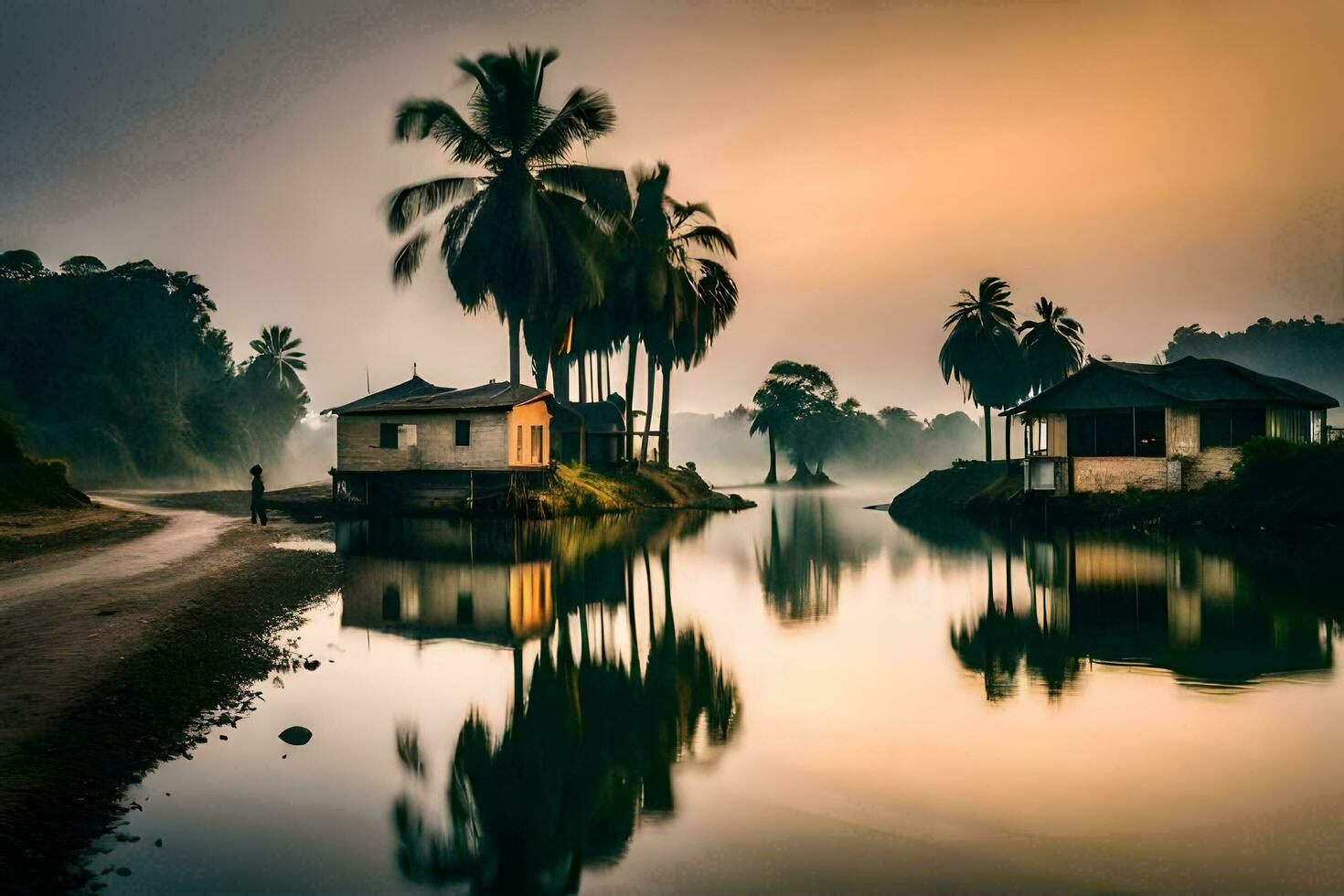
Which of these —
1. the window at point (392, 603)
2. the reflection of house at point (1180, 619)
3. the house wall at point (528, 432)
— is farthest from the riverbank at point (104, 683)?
the house wall at point (528, 432)

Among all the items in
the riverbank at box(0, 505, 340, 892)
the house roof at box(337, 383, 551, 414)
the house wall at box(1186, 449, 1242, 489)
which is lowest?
the riverbank at box(0, 505, 340, 892)

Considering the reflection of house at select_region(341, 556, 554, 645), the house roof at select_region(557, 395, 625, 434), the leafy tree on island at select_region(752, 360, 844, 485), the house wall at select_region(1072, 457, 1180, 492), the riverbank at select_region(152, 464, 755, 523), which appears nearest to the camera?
the reflection of house at select_region(341, 556, 554, 645)

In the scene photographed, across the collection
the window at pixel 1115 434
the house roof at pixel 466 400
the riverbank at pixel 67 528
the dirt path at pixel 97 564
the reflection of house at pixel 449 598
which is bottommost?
the reflection of house at pixel 449 598

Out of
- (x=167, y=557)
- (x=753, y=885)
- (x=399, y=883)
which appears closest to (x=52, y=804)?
(x=399, y=883)

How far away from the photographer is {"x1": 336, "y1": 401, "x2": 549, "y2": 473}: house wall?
42.1m

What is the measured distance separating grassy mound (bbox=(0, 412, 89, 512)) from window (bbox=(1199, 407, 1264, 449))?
44.1 m

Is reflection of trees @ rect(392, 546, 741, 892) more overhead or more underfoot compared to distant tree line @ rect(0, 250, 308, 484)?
more underfoot

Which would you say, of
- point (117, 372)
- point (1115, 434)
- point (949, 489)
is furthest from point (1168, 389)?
point (117, 372)

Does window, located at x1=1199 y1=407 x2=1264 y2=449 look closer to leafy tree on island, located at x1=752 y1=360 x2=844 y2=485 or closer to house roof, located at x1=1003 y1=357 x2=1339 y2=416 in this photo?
house roof, located at x1=1003 y1=357 x2=1339 y2=416

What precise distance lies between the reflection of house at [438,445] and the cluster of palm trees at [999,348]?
35.3 meters

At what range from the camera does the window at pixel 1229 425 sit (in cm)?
3947

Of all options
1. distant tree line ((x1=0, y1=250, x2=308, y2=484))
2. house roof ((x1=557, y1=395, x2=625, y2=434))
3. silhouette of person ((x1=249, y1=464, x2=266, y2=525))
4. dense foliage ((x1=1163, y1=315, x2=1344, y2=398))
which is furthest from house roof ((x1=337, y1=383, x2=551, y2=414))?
dense foliage ((x1=1163, y1=315, x2=1344, y2=398))

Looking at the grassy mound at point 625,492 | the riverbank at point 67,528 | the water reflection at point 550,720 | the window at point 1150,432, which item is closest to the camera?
the water reflection at point 550,720

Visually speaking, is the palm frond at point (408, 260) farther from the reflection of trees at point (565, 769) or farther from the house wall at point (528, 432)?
the reflection of trees at point (565, 769)
